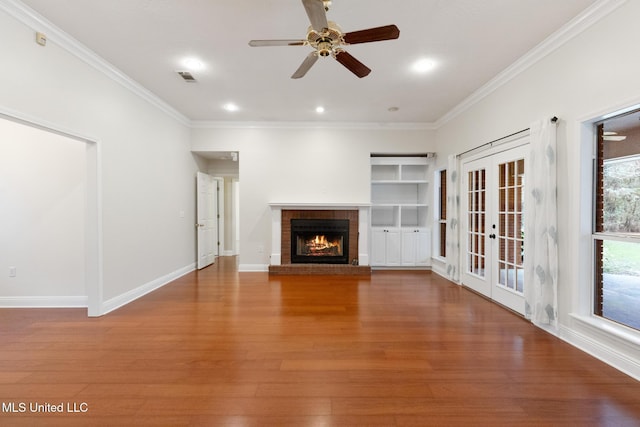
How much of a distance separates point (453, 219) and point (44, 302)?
6003 mm

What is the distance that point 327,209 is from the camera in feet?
17.9

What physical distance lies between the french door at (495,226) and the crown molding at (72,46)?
16.7 ft

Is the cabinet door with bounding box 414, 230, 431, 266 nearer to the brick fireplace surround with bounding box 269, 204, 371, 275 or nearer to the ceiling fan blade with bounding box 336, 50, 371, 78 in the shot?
the brick fireplace surround with bounding box 269, 204, 371, 275

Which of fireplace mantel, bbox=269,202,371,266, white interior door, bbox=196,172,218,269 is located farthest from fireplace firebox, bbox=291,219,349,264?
white interior door, bbox=196,172,218,269

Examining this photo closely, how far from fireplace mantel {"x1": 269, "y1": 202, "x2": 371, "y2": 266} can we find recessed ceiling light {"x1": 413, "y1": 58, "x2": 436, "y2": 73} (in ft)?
8.56

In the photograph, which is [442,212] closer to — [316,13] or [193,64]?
[316,13]

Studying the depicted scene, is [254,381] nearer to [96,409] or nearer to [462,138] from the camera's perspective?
[96,409]

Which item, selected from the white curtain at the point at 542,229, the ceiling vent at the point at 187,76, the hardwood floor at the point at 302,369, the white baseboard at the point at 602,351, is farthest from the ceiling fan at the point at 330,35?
the white baseboard at the point at 602,351

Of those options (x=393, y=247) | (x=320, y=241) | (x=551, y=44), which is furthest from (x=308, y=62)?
(x=393, y=247)

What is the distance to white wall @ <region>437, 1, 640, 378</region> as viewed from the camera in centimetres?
210

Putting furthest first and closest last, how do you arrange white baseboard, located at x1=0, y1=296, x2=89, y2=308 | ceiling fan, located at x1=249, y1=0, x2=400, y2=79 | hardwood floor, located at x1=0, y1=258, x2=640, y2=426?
white baseboard, located at x1=0, y1=296, x2=89, y2=308 → ceiling fan, located at x1=249, y1=0, x2=400, y2=79 → hardwood floor, located at x1=0, y1=258, x2=640, y2=426

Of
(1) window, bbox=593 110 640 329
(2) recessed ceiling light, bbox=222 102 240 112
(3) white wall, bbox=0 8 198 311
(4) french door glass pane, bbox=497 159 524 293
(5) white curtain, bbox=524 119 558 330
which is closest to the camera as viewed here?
(1) window, bbox=593 110 640 329

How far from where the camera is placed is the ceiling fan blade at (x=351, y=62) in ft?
7.61

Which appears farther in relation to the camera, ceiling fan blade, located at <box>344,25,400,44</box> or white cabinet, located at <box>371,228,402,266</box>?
white cabinet, located at <box>371,228,402,266</box>
